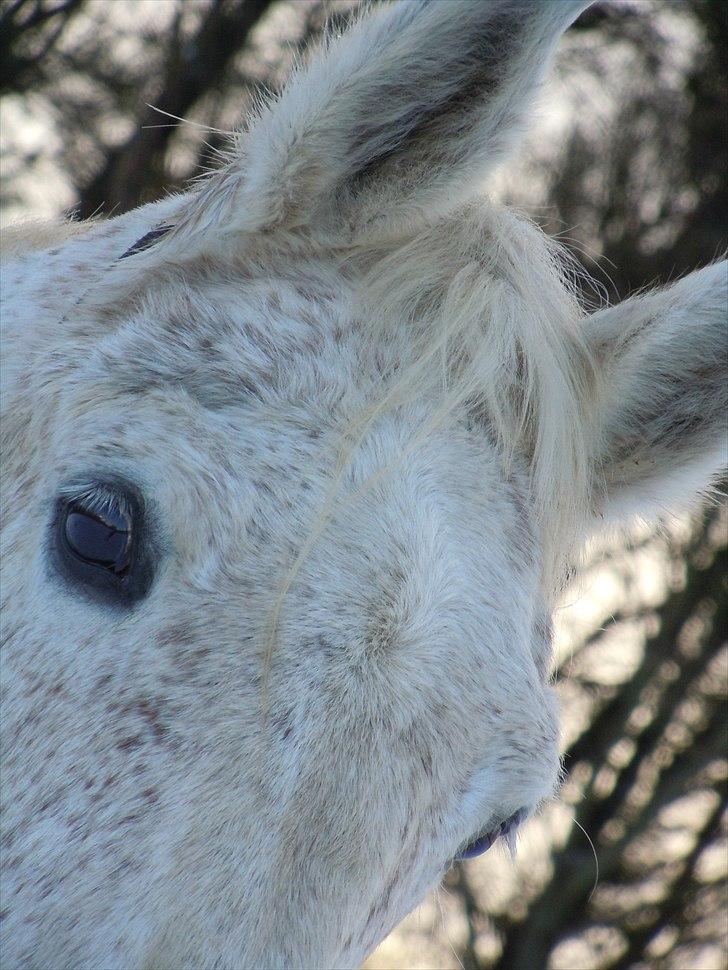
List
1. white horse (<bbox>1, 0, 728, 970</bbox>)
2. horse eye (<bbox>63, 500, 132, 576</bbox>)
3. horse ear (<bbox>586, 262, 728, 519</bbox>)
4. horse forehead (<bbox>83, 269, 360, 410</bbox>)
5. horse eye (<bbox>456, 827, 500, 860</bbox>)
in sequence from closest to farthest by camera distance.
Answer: white horse (<bbox>1, 0, 728, 970</bbox>) < horse eye (<bbox>63, 500, 132, 576</bbox>) < horse forehead (<bbox>83, 269, 360, 410</bbox>) < horse eye (<bbox>456, 827, 500, 860</bbox>) < horse ear (<bbox>586, 262, 728, 519</bbox>)

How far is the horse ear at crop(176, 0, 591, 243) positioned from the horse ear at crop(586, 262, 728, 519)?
1.35 ft

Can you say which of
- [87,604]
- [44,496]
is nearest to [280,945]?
[87,604]

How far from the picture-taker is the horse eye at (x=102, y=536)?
125cm

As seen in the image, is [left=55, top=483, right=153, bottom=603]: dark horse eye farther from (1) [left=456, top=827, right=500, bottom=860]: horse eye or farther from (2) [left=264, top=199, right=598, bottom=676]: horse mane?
(1) [left=456, top=827, right=500, bottom=860]: horse eye

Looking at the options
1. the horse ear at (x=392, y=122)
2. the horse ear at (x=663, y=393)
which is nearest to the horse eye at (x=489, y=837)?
the horse ear at (x=663, y=393)

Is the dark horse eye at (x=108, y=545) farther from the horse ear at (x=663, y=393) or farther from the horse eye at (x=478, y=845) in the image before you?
the horse ear at (x=663, y=393)

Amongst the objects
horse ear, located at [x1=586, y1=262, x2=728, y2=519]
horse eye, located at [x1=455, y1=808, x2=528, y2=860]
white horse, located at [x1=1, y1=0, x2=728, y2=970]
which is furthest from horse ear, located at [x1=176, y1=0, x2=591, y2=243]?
horse eye, located at [x1=455, y1=808, x2=528, y2=860]

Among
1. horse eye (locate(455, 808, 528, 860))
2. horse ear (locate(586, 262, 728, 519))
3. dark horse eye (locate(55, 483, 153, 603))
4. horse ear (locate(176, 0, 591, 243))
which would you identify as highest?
horse ear (locate(176, 0, 591, 243))

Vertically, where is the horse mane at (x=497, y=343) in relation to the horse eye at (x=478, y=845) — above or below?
above

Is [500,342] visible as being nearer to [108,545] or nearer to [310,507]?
[310,507]

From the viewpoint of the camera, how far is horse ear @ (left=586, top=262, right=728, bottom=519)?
1.62 m

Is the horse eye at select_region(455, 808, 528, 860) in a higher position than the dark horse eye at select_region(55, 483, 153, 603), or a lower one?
lower

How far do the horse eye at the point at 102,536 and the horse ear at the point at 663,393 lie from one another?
88cm

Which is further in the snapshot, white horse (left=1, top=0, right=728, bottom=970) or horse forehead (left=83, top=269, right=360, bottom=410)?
horse forehead (left=83, top=269, right=360, bottom=410)
